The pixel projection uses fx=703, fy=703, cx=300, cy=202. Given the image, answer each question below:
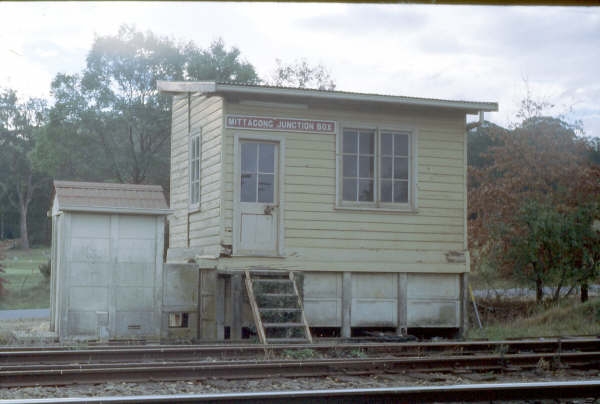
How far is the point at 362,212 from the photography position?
513 inches

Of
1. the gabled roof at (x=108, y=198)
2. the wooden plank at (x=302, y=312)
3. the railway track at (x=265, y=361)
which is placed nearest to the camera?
the railway track at (x=265, y=361)

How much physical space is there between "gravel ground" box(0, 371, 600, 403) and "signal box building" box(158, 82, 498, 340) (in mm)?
4727

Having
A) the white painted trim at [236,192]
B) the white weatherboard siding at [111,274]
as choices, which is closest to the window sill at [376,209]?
the white painted trim at [236,192]

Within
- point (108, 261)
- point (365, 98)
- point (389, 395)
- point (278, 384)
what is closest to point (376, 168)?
point (365, 98)

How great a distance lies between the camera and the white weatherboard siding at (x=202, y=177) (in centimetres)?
1256

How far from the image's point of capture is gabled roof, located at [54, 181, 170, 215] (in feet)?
36.0

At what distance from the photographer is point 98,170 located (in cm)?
2897

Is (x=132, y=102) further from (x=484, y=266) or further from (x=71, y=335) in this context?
(x=71, y=335)

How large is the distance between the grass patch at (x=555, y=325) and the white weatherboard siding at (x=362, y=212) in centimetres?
139

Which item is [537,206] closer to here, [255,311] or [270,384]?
A: [255,311]

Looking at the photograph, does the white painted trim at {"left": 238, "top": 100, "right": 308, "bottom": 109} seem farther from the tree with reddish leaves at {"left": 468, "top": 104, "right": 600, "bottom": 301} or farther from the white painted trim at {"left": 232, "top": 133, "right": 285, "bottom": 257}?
the tree with reddish leaves at {"left": 468, "top": 104, "right": 600, "bottom": 301}

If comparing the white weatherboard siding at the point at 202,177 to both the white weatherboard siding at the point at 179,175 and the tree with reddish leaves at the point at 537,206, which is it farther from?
the tree with reddish leaves at the point at 537,206

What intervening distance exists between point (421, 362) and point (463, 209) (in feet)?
21.4

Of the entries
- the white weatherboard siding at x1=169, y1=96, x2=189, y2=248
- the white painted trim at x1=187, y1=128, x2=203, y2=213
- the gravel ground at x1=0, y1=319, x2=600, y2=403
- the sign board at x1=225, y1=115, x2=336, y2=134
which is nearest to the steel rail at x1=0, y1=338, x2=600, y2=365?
the gravel ground at x1=0, y1=319, x2=600, y2=403
